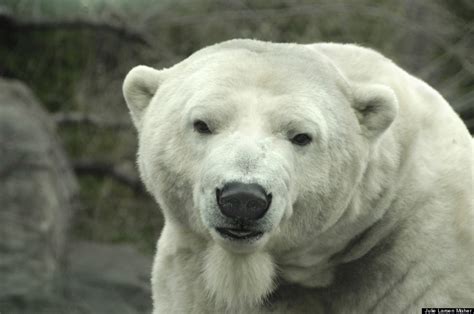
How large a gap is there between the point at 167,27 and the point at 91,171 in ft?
5.77

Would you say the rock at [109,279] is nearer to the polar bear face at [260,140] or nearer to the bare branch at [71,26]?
the bare branch at [71,26]

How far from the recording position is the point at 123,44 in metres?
10.6

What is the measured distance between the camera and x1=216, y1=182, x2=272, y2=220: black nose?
3.67 metres

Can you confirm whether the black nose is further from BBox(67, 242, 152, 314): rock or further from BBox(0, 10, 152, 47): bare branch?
BBox(0, 10, 152, 47): bare branch

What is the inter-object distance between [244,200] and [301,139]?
0.55 metres

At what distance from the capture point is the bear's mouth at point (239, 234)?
3859mm

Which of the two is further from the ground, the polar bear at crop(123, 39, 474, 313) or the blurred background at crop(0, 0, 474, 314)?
the polar bear at crop(123, 39, 474, 313)

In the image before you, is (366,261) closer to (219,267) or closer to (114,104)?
(219,267)

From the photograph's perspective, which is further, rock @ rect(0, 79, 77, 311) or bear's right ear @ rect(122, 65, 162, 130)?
rock @ rect(0, 79, 77, 311)

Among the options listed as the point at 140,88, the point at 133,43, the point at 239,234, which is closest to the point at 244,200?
the point at 239,234

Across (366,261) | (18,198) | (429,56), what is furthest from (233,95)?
(429,56)

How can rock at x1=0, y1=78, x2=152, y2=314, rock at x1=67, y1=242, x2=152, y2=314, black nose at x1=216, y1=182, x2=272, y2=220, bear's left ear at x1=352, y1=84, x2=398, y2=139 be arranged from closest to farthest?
black nose at x1=216, y1=182, x2=272, y2=220 → bear's left ear at x1=352, y1=84, x2=398, y2=139 → rock at x1=0, y1=78, x2=152, y2=314 → rock at x1=67, y1=242, x2=152, y2=314

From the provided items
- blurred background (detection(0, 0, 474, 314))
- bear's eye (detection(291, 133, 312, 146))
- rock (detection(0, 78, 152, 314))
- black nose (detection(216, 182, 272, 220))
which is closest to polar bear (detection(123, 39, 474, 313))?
bear's eye (detection(291, 133, 312, 146))

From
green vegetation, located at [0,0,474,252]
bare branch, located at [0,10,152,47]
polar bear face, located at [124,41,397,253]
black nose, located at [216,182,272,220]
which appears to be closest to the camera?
black nose, located at [216,182,272,220]
